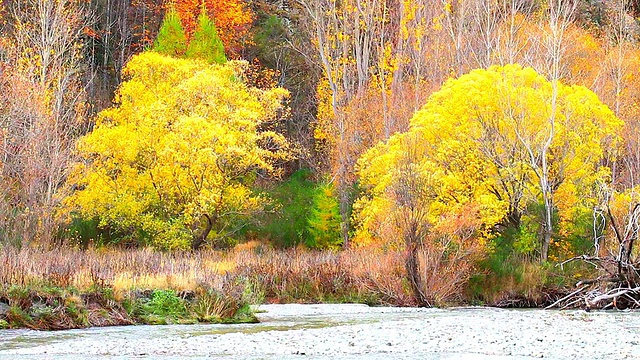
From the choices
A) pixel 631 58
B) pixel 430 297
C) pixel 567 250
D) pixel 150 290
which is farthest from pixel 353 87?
pixel 150 290

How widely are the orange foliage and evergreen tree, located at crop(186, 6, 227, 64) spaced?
5.54 metres

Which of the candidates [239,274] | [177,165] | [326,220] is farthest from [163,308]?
[326,220]

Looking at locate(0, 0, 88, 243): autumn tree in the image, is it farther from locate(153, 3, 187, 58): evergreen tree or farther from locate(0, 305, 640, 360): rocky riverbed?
locate(0, 305, 640, 360): rocky riverbed

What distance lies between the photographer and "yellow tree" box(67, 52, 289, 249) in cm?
3584

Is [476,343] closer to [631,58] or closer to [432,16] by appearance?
[432,16]

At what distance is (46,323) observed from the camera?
703 inches

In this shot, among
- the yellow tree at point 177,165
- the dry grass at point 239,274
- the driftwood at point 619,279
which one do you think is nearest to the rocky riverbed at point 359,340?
the dry grass at point 239,274

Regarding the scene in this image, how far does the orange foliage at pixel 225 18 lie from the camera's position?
54.9 metres

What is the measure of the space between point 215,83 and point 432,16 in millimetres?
13597

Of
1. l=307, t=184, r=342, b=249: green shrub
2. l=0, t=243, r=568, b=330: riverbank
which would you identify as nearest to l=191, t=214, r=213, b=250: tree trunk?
l=0, t=243, r=568, b=330: riverbank

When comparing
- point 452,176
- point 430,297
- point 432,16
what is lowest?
point 430,297

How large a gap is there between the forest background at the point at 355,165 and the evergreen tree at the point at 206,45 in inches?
9.0

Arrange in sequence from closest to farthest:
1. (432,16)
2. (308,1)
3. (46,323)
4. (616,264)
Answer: (46,323), (616,264), (432,16), (308,1)

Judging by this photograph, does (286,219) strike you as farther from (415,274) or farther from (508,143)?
(415,274)
